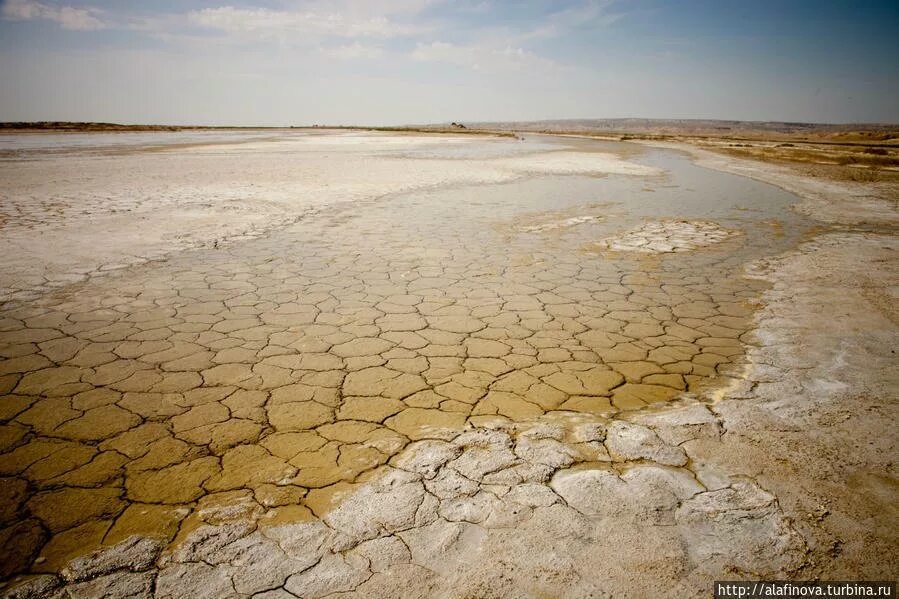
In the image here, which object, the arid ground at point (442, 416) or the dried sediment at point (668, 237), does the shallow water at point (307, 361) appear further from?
the dried sediment at point (668, 237)

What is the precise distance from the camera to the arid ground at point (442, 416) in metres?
1.42

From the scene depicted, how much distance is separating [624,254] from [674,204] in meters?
3.96

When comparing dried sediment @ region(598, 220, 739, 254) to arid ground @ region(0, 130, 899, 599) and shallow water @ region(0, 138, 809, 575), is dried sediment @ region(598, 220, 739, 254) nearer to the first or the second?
arid ground @ region(0, 130, 899, 599)

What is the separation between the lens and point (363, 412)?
225 centimetres

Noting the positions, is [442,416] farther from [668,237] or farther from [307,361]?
[668,237]

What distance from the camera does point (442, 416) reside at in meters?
2.21

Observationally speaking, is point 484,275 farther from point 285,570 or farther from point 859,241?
point 859,241

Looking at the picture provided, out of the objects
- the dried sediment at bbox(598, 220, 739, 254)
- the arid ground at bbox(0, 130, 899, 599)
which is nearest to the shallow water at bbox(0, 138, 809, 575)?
the arid ground at bbox(0, 130, 899, 599)

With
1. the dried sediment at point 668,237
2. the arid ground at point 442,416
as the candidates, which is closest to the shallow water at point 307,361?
the arid ground at point 442,416

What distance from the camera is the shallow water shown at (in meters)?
1.78

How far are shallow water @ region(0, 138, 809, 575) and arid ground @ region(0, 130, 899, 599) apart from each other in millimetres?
17

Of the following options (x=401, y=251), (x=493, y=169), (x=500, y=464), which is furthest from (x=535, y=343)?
(x=493, y=169)

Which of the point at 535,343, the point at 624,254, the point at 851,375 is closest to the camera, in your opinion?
the point at 851,375

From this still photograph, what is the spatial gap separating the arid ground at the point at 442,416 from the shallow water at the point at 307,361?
17 mm
